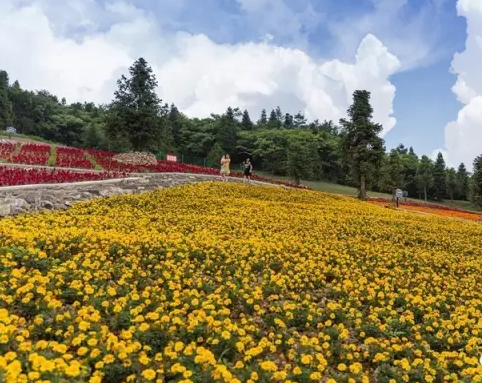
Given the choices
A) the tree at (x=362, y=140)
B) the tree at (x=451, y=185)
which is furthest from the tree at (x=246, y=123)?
the tree at (x=362, y=140)

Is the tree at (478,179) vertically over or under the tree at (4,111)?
under

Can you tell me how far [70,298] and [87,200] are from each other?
9.57 meters

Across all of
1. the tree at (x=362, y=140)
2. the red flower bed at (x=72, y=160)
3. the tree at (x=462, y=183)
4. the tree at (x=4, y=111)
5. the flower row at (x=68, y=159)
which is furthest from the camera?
the tree at (x=462, y=183)

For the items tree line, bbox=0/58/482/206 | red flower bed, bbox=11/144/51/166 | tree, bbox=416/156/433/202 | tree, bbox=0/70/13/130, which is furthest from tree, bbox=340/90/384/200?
tree, bbox=0/70/13/130

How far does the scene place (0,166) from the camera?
15.9 metres

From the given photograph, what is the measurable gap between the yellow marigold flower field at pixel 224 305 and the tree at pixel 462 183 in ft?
272

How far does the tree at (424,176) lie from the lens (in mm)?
82688

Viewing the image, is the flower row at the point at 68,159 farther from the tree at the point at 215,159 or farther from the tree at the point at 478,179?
the tree at the point at 478,179

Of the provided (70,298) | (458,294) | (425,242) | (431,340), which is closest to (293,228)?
(425,242)

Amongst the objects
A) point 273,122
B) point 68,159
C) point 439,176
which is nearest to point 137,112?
point 68,159

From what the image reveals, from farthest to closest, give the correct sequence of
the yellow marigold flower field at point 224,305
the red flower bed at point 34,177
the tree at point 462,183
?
the tree at point 462,183, the red flower bed at point 34,177, the yellow marigold flower field at point 224,305

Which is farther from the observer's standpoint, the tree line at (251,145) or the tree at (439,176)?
the tree at (439,176)

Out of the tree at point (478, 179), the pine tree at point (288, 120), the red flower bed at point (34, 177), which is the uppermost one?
the pine tree at point (288, 120)

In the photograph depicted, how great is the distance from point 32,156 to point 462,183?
277ft
